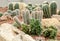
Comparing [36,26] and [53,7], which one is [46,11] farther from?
[36,26]

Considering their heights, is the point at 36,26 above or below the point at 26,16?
below

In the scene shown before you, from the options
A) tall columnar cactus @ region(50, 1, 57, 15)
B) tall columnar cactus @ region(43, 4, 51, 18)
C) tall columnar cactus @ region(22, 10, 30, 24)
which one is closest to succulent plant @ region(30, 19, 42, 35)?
tall columnar cactus @ region(22, 10, 30, 24)

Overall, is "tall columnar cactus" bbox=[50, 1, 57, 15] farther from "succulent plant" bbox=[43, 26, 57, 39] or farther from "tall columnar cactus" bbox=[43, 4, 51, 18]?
"succulent plant" bbox=[43, 26, 57, 39]

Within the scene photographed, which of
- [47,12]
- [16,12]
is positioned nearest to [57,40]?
[47,12]

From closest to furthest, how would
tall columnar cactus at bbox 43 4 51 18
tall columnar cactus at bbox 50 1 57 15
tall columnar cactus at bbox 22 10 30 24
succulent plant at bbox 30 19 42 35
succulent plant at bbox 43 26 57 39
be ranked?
succulent plant at bbox 43 26 57 39
succulent plant at bbox 30 19 42 35
tall columnar cactus at bbox 22 10 30 24
tall columnar cactus at bbox 43 4 51 18
tall columnar cactus at bbox 50 1 57 15

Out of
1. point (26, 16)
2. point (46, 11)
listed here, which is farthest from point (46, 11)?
point (26, 16)

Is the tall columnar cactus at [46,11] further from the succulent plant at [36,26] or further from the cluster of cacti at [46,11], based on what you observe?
the succulent plant at [36,26]

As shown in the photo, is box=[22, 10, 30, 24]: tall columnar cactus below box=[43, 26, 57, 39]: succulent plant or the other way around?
the other way around

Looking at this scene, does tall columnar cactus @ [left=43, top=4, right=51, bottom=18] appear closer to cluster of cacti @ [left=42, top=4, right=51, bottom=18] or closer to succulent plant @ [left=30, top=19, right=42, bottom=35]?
cluster of cacti @ [left=42, top=4, right=51, bottom=18]

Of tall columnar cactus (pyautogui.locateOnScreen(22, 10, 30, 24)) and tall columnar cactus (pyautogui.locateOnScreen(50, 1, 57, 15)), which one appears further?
tall columnar cactus (pyautogui.locateOnScreen(50, 1, 57, 15))

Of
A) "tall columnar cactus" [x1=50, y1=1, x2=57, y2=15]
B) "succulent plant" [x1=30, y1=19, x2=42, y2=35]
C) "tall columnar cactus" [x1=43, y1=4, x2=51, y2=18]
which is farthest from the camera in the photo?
"tall columnar cactus" [x1=50, y1=1, x2=57, y2=15]

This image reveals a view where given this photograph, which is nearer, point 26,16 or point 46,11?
point 26,16

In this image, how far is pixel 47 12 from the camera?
34.1 feet

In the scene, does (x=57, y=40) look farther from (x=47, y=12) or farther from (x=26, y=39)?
(x=47, y=12)
